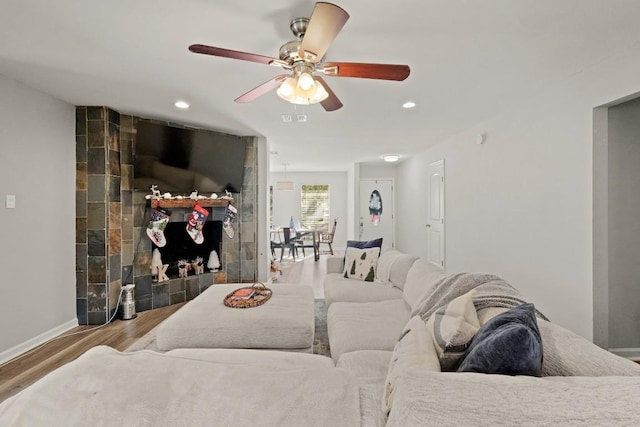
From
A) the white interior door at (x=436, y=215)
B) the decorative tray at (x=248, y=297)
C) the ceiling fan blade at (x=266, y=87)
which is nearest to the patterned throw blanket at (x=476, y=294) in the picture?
the decorative tray at (x=248, y=297)

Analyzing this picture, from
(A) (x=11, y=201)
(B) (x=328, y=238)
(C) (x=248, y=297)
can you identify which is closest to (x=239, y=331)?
(C) (x=248, y=297)

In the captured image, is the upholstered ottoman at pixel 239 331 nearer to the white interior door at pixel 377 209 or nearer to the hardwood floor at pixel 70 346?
the hardwood floor at pixel 70 346

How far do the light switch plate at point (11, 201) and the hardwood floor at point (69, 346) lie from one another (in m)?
1.24

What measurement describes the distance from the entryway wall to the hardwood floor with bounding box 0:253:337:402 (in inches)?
117

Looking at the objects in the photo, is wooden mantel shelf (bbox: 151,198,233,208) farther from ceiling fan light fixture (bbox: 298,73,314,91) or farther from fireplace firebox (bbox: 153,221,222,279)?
ceiling fan light fixture (bbox: 298,73,314,91)

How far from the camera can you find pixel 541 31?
6.18ft

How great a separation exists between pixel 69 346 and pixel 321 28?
10.9ft

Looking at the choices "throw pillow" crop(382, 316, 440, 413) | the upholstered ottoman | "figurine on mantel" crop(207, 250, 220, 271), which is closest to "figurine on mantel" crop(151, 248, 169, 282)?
"figurine on mantel" crop(207, 250, 220, 271)

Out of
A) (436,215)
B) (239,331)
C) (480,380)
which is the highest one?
(436,215)

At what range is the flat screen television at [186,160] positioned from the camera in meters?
3.70

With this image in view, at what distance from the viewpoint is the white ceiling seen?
1.67 metres

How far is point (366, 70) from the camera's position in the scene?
1.73 metres

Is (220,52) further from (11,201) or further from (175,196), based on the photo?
(175,196)

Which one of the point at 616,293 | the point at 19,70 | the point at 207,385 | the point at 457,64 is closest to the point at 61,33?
the point at 19,70
